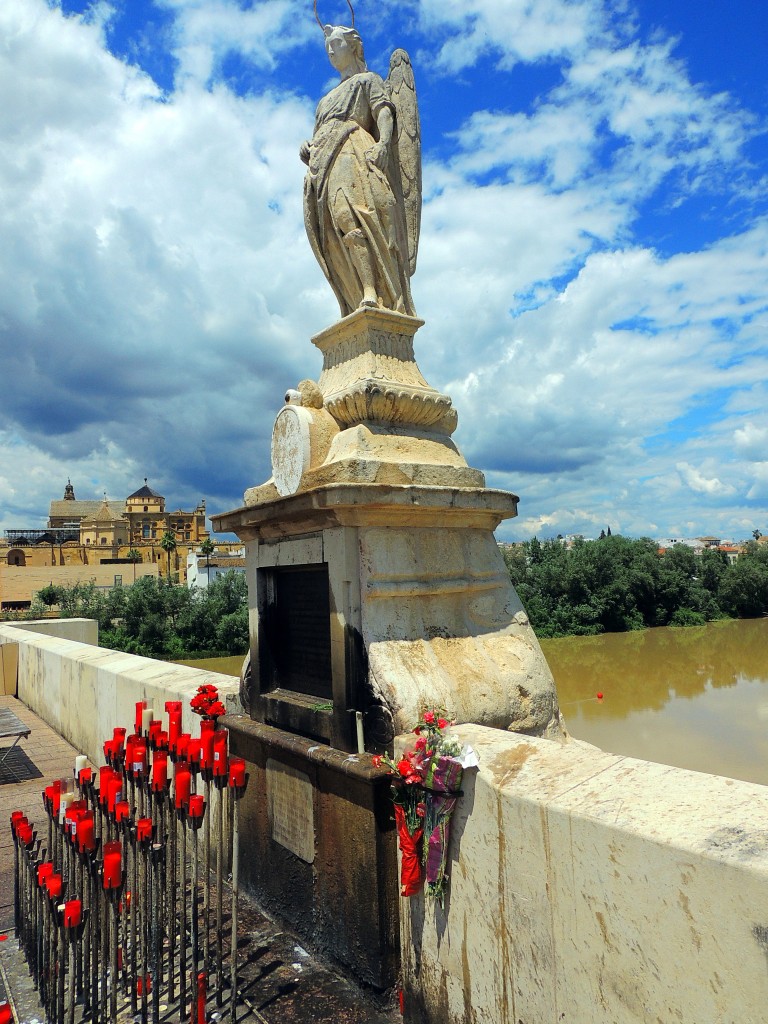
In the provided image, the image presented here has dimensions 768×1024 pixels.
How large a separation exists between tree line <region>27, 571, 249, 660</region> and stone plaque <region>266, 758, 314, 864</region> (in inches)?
923

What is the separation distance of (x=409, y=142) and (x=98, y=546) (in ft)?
164

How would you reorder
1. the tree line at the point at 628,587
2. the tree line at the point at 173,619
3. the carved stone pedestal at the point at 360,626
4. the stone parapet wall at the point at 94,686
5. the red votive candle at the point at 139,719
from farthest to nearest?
the tree line at the point at 628,587
the tree line at the point at 173,619
the stone parapet wall at the point at 94,686
the red votive candle at the point at 139,719
the carved stone pedestal at the point at 360,626

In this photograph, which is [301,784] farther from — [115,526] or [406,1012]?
[115,526]

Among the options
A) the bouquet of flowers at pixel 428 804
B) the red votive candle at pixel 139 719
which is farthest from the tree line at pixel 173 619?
the bouquet of flowers at pixel 428 804

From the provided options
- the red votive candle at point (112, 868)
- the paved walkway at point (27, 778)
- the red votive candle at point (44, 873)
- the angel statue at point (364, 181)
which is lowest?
the paved walkway at point (27, 778)

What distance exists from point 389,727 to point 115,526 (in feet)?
189

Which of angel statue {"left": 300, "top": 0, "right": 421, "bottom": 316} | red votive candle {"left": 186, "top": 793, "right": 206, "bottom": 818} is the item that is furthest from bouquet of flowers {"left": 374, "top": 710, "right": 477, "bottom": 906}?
angel statue {"left": 300, "top": 0, "right": 421, "bottom": 316}

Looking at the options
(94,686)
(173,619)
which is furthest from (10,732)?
(173,619)

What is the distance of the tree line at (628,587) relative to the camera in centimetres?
3105

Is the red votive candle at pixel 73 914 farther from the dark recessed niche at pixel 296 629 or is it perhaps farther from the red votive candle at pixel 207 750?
the dark recessed niche at pixel 296 629

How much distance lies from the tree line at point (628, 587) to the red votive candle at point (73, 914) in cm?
2843

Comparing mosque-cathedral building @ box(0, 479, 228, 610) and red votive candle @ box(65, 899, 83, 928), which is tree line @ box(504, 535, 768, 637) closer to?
mosque-cathedral building @ box(0, 479, 228, 610)

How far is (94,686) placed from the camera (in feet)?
20.5

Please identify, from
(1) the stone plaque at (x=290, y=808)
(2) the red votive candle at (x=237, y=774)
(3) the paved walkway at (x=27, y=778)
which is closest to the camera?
(2) the red votive candle at (x=237, y=774)
